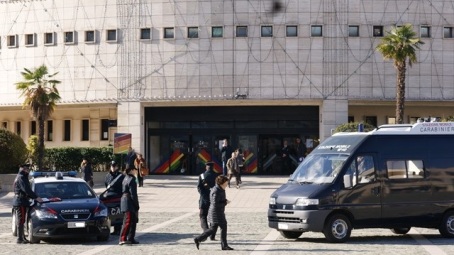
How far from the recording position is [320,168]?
21.9 m

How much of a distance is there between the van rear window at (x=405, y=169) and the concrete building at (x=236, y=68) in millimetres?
32109

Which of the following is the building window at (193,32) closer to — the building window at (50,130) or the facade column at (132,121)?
the facade column at (132,121)

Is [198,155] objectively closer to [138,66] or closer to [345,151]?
[138,66]

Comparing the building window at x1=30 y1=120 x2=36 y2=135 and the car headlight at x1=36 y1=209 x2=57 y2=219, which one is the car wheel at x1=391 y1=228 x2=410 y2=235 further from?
the building window at x1=30 y1=120 x2=36 y2=135

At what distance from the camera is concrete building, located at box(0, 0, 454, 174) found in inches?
2142

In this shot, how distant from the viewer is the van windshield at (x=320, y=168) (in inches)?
848

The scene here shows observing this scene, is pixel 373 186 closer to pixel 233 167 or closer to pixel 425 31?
pixel 233 167

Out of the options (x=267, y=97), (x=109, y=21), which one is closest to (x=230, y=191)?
(x=267, y=97)

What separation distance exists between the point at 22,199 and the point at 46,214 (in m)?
1.04

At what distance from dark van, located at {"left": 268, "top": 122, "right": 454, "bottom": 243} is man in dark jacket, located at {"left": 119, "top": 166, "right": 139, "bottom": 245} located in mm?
3297

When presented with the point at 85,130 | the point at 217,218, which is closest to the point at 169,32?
the point at 85,130

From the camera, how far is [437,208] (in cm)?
2216

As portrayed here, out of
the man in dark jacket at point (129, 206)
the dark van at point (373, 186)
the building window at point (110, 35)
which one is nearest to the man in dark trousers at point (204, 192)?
the dark van at point (373, 186)

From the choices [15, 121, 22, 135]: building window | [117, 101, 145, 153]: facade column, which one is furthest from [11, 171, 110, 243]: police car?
[15, 121, 22, 135]: building window
